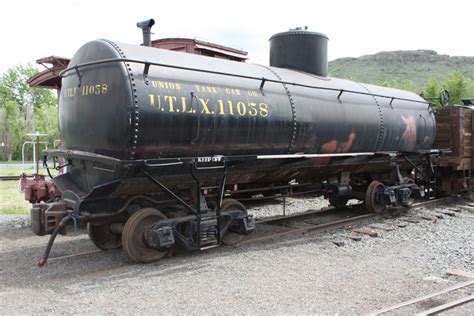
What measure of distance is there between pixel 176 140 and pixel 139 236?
1511 millimetres

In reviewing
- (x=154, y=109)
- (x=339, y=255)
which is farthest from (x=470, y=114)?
(x=154, y=109)

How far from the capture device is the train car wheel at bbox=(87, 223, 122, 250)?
7.04 m

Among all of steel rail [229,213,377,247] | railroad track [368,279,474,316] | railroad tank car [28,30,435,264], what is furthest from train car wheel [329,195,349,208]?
railroad track [368,279,474,316]

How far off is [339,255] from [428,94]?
56.2m

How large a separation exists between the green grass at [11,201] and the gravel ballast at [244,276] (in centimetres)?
337

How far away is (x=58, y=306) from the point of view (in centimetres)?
475

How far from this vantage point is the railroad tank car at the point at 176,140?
6.02 metres

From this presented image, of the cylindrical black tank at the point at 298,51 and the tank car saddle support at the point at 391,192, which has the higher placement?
the cylindrical black tank at the point at 298,51

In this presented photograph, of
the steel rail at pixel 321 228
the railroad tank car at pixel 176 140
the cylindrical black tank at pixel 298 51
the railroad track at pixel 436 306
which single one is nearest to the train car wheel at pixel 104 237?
the railroad tank car at pixel 176 140

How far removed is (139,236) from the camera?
6379 mm

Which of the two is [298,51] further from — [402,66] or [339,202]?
[402,66]

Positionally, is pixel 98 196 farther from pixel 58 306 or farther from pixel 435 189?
pixel 435 189

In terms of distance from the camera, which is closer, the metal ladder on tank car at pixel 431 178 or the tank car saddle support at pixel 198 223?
the tank car saddle support at pixel 198 223

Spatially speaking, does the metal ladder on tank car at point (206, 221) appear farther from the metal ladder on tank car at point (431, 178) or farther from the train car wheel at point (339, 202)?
the metal ladder on tank car at point (431, 178)
